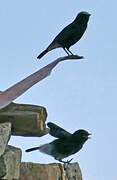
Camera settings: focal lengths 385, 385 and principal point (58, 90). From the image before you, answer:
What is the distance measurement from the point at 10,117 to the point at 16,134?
169mm

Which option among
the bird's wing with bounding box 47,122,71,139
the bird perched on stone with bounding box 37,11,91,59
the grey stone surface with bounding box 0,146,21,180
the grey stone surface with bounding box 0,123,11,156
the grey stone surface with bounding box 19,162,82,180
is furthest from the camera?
the bird perched on stone with bounding box 37,11,91,59

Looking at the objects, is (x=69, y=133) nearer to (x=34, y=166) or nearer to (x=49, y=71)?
(x=34, y=166)

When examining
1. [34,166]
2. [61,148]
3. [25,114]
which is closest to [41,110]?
[25,114]

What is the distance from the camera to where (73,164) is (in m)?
2.53

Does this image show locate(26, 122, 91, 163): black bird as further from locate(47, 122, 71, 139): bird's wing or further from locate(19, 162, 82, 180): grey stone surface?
locate(19, 162, 82, 180): grey stone surface

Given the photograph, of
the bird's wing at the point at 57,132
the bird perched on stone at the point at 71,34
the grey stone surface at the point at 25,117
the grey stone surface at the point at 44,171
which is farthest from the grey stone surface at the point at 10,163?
the bird perched on stone at the point at 71,34

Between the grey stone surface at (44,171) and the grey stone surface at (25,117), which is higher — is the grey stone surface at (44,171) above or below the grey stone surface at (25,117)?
below

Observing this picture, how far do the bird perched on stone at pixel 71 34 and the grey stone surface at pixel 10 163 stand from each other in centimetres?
86

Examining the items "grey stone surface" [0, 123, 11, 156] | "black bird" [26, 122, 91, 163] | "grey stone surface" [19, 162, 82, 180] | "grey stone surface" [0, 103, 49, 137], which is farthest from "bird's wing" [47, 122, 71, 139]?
"grey stone surface" [0, 123, 11, 156]

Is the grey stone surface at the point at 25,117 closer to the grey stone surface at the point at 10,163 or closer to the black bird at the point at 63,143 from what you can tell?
→ the grey stone surface at the point at 10,163

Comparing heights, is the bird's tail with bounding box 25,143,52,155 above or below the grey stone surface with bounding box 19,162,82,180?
above

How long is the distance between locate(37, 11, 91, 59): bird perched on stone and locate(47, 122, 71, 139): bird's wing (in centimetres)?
51

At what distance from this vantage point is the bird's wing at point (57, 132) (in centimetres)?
239

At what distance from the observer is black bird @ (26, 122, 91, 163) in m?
2.45
